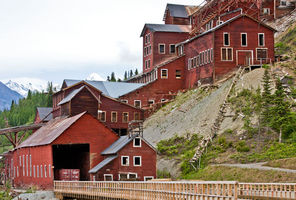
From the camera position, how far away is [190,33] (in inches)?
3656

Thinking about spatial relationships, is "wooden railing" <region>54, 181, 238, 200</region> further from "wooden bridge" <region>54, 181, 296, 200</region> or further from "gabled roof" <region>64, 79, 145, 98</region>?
"gabled roof" <region>64, 79, 145, 98</region>

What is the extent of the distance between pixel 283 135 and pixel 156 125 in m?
23.7

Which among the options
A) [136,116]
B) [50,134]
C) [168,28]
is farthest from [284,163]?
[168,28]

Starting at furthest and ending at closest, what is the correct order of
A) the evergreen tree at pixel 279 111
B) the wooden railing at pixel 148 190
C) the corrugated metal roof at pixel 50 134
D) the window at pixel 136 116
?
the window at pixel 136 116 → the corrugated metal roof at pixel 50 134 → the evergreen tree at pixel 279 111 → the wooden railing at pixel 148 190

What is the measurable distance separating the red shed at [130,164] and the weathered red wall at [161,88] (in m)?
27.8

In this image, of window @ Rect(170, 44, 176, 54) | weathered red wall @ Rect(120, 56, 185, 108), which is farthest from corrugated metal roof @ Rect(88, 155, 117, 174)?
window @ Rect(170, 44, 176, 54)

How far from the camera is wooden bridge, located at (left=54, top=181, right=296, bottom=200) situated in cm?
3011

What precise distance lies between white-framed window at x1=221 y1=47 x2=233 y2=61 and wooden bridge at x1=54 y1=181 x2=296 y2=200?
92.1 feet

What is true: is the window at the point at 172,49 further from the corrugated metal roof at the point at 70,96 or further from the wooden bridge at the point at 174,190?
the wooden bridge at the point at 174,190

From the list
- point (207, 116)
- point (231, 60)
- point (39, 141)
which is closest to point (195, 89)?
point (231, 60)

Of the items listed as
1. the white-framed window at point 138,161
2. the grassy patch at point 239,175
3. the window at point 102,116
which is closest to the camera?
the grassy patch at point 239,175

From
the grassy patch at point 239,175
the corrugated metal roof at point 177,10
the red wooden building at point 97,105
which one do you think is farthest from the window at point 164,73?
the grassy patch at point 239,175

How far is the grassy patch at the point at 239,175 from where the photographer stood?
1649 inches

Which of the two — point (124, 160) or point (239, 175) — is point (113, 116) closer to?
point (124, 160)
